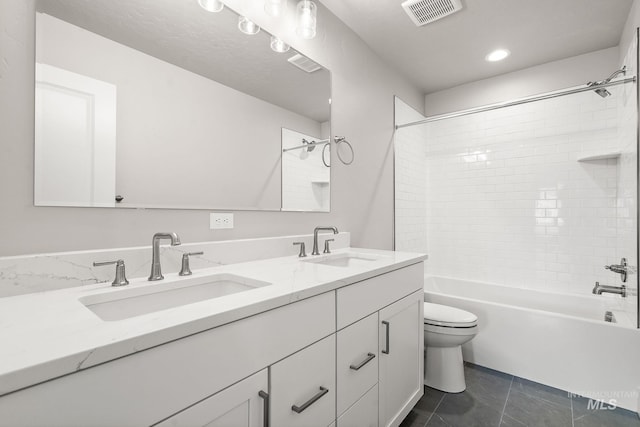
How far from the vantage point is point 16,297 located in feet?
2.76

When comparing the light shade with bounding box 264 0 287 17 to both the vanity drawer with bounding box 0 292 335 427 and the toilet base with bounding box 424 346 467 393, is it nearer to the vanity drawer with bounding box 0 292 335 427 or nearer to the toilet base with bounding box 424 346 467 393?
the vanity drawer with bounding box 0 292 335 427

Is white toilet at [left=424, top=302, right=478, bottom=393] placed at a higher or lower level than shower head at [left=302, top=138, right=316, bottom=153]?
lower

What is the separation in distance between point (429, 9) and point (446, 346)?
88.0 inches

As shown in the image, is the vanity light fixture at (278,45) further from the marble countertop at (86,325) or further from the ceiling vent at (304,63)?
the marble countertop at (86,325)

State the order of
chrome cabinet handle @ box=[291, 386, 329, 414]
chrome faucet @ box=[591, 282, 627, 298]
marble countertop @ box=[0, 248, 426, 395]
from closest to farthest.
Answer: marble countertop @ box=[0, 248, 426, 395] → chrome cabinet handle @ box=[291, 386, 329, 414] → chrome faucet @ box=[591, 282, 627, 298]

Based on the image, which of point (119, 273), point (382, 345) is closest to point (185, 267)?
point (119, 273)

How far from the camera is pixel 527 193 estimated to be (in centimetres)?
280

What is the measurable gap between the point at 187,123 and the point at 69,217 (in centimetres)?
57

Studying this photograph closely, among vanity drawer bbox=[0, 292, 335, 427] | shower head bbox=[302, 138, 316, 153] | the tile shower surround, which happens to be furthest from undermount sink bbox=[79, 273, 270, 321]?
the tile shower surround

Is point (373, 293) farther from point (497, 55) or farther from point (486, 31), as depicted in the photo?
point (497, 55)

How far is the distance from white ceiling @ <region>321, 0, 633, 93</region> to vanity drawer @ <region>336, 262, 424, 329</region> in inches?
69.0

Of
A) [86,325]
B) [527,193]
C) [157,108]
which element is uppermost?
[157,108]

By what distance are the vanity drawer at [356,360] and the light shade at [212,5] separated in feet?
5.04

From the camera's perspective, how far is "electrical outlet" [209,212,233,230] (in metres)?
1.38
